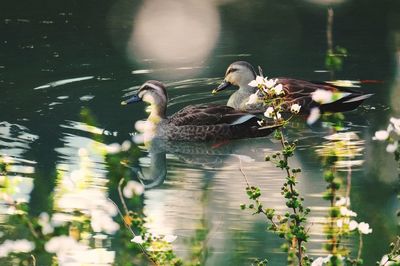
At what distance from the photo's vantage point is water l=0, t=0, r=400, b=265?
5723 millimetres

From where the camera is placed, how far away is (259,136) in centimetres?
841

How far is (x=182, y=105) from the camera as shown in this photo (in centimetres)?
952

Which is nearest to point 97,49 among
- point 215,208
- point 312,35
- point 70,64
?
point 70,64

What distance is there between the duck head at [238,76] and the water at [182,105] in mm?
272

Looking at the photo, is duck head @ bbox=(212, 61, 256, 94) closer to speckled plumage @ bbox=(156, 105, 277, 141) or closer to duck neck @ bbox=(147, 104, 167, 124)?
duck neck @ bbox=(147, 104, 167, 124)

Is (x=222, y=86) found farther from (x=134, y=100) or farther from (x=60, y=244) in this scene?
(x=60, y=244)

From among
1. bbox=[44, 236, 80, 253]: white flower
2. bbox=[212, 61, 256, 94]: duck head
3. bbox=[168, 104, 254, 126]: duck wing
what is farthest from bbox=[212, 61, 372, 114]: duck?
bbox=[44, 236, 80, 253]: white flower

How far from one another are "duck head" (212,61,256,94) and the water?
0.27 m

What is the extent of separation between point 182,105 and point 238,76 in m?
0.60

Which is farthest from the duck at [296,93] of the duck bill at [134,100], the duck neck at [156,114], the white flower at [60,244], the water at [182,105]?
the white flower at [60,244]

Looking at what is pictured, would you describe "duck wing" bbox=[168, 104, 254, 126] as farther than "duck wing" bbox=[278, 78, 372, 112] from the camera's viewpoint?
No

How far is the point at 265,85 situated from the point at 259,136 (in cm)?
447

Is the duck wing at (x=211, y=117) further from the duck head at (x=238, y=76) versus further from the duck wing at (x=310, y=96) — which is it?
the duck head at (x=238, y=76)

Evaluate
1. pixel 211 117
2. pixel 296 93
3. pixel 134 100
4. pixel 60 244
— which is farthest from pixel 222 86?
pixel 60 244
